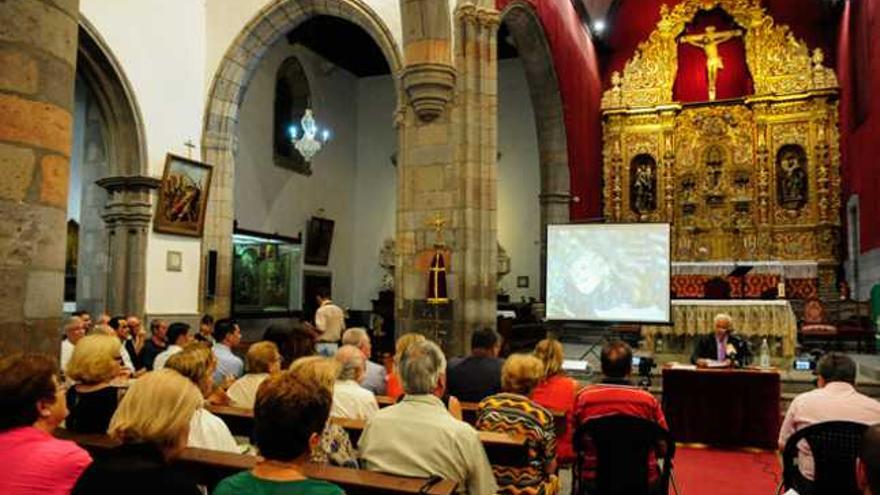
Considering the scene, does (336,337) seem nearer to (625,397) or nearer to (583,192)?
(625,397)

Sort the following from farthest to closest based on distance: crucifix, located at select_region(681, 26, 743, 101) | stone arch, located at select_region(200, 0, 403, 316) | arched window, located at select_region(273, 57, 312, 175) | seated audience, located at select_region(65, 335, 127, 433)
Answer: crucifix, located at select_region(681, 26, 743, 101) < arched window, located at select_region(273, 57, 312, 175) < stone arch, located at select_region(200, 0, 403, 316) < seated audience, located at select_region(65, 335, 127, 433)

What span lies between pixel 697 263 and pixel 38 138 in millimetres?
13811

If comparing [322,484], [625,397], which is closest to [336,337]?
[625,397]

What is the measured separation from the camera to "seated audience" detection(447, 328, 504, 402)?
13.9 feet

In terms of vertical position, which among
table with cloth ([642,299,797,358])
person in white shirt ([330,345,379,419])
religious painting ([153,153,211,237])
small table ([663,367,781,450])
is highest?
religious painting ([153,153,211,237])

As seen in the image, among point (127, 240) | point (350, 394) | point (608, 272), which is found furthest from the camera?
point (127, 240)

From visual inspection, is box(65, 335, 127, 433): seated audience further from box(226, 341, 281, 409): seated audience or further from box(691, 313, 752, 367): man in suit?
box(691, 313, 752, 367): man in suit

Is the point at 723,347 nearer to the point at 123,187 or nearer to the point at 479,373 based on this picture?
the point at 479,373

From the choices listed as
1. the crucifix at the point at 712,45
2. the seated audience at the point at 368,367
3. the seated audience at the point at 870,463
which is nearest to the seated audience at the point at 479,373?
the seated audience at the point at 368,367

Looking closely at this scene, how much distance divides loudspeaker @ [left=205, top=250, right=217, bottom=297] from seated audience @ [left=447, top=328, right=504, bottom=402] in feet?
22.9

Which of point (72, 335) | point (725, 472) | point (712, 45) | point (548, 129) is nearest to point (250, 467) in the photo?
point (725, 472)

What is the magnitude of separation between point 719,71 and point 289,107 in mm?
9782

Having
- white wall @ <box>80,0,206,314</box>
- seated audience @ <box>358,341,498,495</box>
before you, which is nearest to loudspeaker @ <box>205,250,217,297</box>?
white wall @ <box>80,0,206,314</box>

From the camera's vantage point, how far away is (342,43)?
15.6 meters
